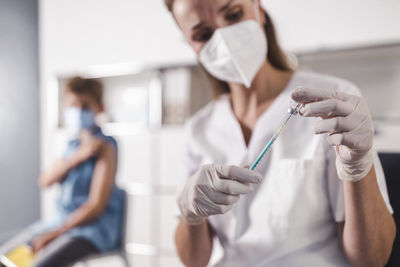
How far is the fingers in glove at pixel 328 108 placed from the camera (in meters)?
0.41

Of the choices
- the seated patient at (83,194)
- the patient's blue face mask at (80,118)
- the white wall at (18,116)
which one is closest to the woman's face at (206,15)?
the seated patient at (83,194)

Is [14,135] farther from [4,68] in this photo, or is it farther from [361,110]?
[361,110]

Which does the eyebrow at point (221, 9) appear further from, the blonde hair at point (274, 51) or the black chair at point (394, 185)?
the black chair at point (394, 185)

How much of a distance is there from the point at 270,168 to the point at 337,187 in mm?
127

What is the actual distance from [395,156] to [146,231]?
1.55 meters

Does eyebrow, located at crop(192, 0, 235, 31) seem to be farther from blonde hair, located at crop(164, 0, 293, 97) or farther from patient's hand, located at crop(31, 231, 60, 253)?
patient's hand, located at crop(31, 231, 60, 253)

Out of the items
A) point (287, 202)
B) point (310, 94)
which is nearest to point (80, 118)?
point (287, 202)

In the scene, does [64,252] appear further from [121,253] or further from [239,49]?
[239,49]

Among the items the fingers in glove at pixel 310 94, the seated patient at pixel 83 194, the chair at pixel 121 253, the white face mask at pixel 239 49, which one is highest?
the white face mask at pixel 239 49

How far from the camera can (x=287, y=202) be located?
23.8 inches

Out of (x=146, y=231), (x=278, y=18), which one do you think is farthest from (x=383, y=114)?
(x=146, y=231)

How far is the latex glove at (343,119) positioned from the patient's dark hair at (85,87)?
1.25 meters

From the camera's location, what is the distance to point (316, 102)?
1.34 ft

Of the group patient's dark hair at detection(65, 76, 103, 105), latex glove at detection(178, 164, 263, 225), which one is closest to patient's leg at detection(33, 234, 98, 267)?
patient's dark hair at detection(65, 76, 103, 105)
